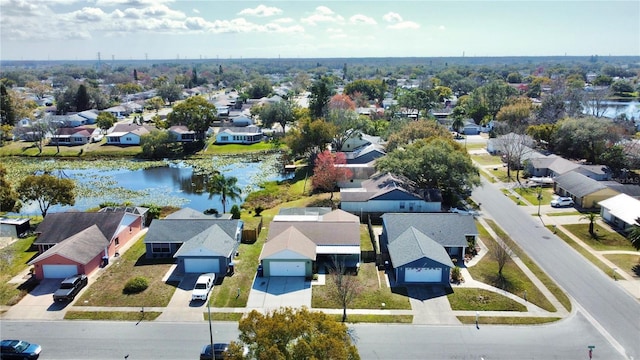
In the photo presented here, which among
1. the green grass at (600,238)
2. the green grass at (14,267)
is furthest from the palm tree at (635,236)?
the green grass at (14,267)

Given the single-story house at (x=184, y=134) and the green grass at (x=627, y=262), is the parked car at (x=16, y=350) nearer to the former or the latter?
the green grass at (x=627, y=262)

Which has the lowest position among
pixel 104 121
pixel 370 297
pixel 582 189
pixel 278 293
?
pixel 278 293

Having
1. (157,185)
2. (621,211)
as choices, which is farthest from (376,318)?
(157,185)

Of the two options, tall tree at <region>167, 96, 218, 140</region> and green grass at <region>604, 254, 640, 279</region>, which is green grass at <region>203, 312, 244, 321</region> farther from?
tall tree at <region>167, 96, 218, 140</region>

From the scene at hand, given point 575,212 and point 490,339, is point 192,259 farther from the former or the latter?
point 575,212

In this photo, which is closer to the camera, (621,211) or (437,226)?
(437,226)

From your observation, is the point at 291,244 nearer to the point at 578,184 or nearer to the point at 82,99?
the point at 578,184
